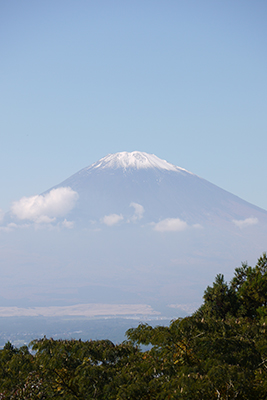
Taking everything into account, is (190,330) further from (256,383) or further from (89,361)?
(89,361)

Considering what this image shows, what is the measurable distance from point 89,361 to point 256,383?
4710 mm

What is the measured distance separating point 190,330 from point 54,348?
4200 millimetres

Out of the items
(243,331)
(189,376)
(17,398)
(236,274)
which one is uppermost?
(236,274)

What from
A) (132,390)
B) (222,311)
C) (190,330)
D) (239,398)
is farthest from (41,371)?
(222,311)

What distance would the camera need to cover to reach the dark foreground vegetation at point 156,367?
1059 centimetres

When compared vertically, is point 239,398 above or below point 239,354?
below

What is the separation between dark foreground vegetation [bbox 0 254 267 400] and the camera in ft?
34.8

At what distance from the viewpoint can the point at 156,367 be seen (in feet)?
37.7

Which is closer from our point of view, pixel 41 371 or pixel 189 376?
pixel 189 376

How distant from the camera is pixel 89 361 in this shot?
520 inches

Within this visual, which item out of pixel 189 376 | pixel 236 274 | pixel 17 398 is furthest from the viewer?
pixel 236 274

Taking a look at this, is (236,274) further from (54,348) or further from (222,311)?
(54,348)

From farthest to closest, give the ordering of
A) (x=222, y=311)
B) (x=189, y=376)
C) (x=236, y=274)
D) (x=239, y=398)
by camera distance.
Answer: (x=236, y=274) < (x=222, y=311) < (x=239, y=398) < (x=189, y=376)

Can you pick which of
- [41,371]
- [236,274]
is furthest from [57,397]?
[236,274]
